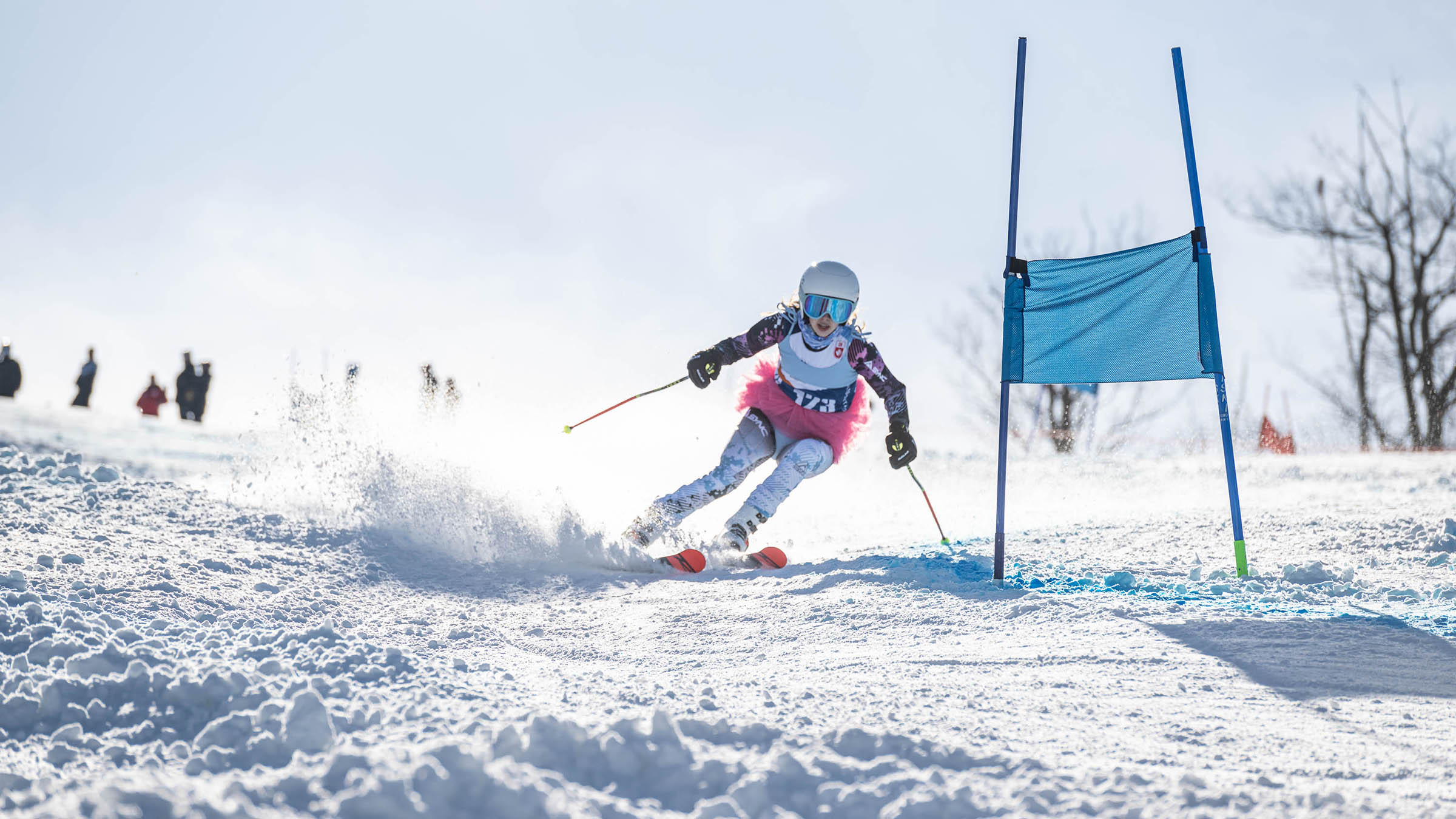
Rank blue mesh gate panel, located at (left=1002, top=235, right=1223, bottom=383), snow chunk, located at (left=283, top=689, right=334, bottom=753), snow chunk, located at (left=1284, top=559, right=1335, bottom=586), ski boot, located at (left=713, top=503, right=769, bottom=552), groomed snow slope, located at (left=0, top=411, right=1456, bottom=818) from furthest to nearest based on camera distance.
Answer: ski boot, located at (left=713, top=503, right=769, bottom=552) → blue mesh gate panel, located at (left=1002, top=235, right=1223, bottom=383) → snow chunk, located at (left=1284, top=559, right=1335, bottom=586) → snow chunk, located at (left=283, top=689, right=334, bottom=753) → groomed snow slope, located at (left=0, top=411, right=1456, bottom=818)

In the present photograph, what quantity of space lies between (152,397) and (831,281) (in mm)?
17411

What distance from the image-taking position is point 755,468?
19.3 ft

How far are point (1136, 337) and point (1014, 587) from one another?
4.15ft

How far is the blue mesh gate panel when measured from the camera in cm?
440

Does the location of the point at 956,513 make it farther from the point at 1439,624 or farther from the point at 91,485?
the point at 91,485

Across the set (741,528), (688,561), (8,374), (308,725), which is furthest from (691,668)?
(8,374)

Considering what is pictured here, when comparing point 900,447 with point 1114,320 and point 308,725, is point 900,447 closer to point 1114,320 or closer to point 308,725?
point 1114,320

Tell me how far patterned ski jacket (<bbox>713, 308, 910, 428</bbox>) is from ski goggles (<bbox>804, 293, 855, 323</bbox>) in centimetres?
12

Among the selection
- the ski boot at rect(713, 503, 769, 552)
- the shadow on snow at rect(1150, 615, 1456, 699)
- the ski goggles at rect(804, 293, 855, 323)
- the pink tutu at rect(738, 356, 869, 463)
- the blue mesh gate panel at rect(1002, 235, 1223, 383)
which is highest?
the ski goggles at rect(804, 293, 855, 323)

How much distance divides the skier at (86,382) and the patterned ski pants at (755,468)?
53.6ft

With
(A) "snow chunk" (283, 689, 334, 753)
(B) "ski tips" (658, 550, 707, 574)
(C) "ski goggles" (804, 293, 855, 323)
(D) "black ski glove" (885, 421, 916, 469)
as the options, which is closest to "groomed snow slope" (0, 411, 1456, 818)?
(A) "snow chunk" (283, 689, 334, 753)

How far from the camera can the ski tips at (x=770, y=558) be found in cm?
520

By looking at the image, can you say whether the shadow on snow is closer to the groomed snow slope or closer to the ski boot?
the groomed snow slope

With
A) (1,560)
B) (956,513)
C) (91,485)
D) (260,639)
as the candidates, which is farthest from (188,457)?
(260,639)
